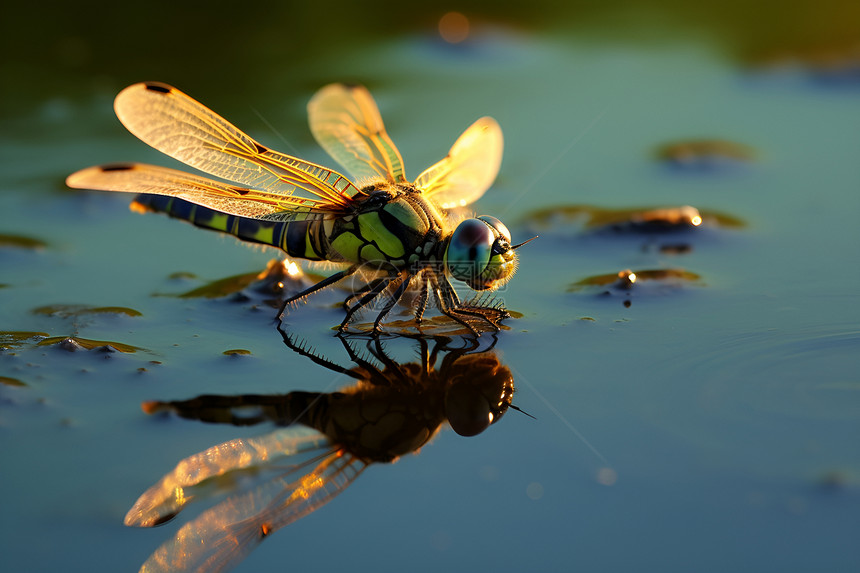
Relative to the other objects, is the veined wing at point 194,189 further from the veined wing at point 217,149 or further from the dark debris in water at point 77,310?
the dark debris in water at point 77,310

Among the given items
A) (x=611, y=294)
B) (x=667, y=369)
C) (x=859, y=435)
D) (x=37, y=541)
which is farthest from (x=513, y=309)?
(x=37, y=541)

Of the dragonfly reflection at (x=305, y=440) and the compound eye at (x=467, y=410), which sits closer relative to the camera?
the dragonfly reflection at (x=305, y=440)

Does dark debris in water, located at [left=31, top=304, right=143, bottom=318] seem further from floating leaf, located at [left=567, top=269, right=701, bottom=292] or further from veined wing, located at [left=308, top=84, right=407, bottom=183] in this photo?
floating leaf, located at [left=567, top=269, right=701, bottom=292]

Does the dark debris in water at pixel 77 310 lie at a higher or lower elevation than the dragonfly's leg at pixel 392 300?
lower

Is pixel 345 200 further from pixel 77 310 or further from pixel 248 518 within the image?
pixel 248 518

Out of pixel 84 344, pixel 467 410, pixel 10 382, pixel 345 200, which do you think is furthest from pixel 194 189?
pixel 467 410

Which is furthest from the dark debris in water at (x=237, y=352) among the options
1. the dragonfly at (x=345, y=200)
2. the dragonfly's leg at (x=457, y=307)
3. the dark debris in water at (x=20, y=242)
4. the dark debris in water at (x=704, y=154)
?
the dark debris in water at (x=704, y=154)
